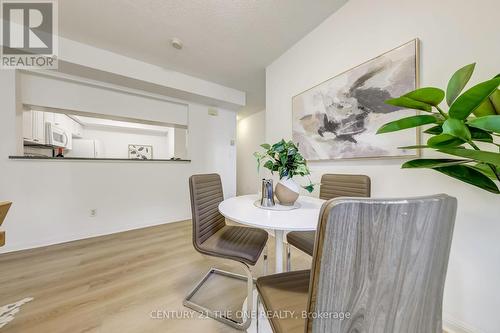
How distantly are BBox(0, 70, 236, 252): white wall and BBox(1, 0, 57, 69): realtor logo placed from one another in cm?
21

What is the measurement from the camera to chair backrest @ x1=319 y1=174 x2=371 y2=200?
1.31 m

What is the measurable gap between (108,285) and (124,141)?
3.86m

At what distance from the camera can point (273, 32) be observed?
77.2 inches

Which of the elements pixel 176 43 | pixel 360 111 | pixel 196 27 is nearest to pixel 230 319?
pixel 360 111

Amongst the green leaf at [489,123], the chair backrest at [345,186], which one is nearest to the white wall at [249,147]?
the chair backrest at [345,186]

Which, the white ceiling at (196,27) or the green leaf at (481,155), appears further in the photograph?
the white ceiling at (196,27)

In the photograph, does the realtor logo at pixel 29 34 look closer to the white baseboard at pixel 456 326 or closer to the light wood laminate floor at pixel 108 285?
the light wood laminate floor at pixel 108 285

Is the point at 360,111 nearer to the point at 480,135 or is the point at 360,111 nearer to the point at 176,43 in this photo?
the point at 480,135

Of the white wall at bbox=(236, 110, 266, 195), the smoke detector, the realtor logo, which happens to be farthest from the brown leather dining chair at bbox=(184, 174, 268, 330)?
the white wall at bbox=(236, 110, 266, 195)

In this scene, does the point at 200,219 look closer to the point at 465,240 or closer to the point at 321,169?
the point at 321,169

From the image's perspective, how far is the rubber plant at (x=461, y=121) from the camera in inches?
18.6

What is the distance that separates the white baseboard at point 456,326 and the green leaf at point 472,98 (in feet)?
4.26

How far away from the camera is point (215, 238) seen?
4.17 ft

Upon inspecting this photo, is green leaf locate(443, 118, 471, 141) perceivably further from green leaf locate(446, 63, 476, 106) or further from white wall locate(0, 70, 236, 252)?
white wall locate(0, 70, 236, 252)
